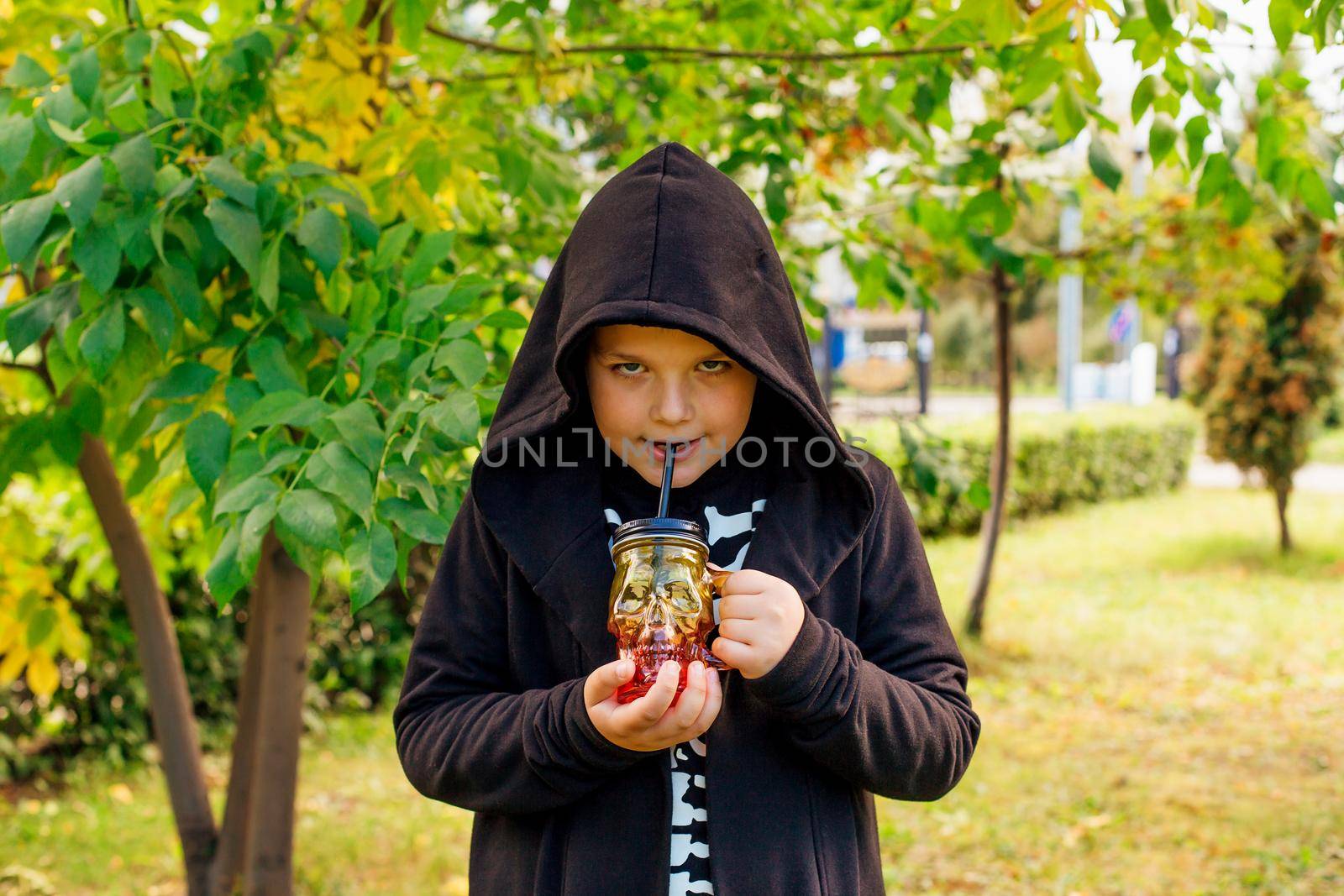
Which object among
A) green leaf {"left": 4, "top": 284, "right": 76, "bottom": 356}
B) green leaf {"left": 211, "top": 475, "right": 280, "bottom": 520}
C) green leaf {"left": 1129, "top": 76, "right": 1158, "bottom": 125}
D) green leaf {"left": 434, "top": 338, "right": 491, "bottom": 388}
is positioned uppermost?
green leaf {"left": 1129, "top": 76, "right": 1158, "bottom": 125}

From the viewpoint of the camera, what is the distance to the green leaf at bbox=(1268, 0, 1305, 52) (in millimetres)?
1751

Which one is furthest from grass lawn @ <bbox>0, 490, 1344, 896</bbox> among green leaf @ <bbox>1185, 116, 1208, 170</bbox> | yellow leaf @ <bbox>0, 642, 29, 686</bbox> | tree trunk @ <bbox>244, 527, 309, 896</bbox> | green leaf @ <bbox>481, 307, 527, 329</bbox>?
green leaf @ <bbox>481, 307, 527, 329</bbox>

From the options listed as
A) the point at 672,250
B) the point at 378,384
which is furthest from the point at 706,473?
the point at 378,384

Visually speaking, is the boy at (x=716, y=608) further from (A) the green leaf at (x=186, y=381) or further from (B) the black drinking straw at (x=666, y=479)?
(A) the green leaf at (x=186, y=381)

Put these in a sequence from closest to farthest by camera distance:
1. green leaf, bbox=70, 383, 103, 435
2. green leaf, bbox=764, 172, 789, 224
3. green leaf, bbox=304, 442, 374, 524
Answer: green leaf, bbox=304, 442, 374, 524 < green leaf, bbox=70, 383, 103, 435 < green leaf, bbox=764, 172, 789, 224

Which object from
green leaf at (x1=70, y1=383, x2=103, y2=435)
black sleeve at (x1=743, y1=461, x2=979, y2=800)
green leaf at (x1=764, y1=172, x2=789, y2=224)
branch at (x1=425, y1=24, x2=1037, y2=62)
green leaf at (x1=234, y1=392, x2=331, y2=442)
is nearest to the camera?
black sleeve at (x1=743, y1=461, x2=979, y2=800)

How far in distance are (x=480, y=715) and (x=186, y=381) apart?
29.3 inches

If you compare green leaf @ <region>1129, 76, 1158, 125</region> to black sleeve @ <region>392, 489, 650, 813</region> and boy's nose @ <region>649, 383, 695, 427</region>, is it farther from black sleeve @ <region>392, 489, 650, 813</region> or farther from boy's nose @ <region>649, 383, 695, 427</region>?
black sleeve @ <region>392, 489, 650, 813</region>

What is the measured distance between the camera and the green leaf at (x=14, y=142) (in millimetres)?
1657

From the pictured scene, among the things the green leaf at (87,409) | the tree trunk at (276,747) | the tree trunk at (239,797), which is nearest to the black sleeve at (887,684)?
the green leaf at (87,409)

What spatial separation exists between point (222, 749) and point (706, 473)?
4.70 m

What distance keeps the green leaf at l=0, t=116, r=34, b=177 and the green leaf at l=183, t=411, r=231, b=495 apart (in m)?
0.44

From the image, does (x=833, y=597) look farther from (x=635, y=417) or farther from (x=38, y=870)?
(x=38, y=870)

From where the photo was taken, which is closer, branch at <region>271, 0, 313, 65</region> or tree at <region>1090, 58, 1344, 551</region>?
branch at <region>271, 0, 313, 65</region>
